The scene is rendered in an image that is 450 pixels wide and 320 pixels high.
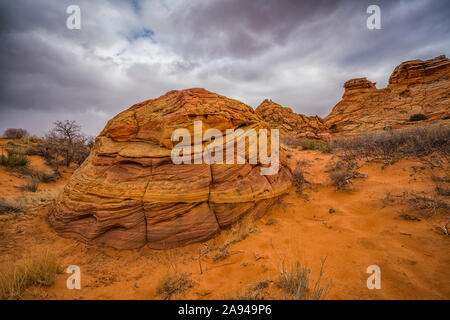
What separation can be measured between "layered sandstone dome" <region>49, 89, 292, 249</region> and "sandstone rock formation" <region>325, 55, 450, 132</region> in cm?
2540

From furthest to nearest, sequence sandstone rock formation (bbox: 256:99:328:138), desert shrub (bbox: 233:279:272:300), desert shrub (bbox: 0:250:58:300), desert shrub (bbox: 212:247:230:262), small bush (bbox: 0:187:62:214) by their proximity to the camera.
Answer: sandstone rock formation (bbox: 256:99:328:138) < small bush (bbox: 0:187:62:214) < desert shrub (bbox: 212:247:230:262) < desert shrub (bbox: 0:250:58:300) < desert shrub (bbox: 233:279:272:300)

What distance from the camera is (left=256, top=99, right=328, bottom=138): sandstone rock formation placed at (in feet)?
79.5

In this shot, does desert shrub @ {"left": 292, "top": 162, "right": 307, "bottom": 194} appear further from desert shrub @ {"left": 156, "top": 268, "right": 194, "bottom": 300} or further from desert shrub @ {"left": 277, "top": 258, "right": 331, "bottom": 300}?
desert shrub @ {"left": 156, "top": 268, "right": 194, "bottom": 300}

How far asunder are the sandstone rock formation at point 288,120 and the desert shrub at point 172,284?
22392mm

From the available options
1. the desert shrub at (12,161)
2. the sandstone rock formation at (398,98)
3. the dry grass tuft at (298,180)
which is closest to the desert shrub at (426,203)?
the dry grass tuft at (298,180)

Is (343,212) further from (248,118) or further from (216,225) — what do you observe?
(248,118)

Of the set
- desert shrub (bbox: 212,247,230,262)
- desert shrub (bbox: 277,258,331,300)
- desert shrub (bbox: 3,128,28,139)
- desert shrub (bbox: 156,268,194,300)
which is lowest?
desert shrub (bbox: 156,268,194,300)

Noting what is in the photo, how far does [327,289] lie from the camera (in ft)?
7.00

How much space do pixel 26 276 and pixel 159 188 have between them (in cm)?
221

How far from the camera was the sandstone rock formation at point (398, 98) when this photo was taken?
23.0m

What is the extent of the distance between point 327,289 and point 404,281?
895 millimetres

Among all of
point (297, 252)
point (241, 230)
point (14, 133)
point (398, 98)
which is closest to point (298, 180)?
point (241, 230)

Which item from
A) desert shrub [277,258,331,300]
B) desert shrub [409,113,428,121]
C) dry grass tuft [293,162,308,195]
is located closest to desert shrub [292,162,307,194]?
dry grass tuft [293,162,308,195]

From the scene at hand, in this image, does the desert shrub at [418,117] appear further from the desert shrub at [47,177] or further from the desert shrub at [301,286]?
the desert shrub at [47,177]
